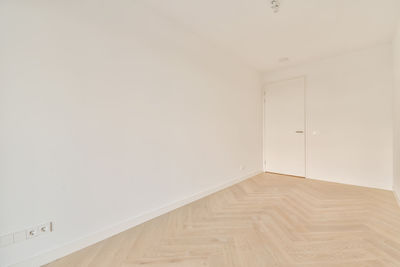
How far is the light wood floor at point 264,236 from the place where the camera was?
140 cm

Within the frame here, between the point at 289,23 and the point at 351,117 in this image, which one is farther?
the point at 351,117

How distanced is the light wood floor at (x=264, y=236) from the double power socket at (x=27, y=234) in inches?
11.0

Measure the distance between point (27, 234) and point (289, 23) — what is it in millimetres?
3586

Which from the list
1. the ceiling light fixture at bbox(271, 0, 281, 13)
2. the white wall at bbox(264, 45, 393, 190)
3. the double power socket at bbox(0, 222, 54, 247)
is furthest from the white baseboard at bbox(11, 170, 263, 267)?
the white wall at bbox(264, 45, 393, 190)

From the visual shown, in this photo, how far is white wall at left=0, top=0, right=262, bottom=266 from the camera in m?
1.28

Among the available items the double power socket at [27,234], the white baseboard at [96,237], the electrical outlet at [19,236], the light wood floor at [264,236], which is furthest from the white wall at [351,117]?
the electrical outlet at [19,236]

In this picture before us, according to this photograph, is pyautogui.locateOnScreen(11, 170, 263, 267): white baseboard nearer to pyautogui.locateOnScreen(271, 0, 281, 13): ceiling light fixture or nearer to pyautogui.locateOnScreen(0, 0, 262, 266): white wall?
pyautogui.locateOnScreen(0, 0, 262, 266): white wall

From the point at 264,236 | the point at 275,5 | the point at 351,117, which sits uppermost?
the point at 275,5

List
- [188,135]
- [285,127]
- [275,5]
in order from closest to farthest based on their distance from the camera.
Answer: [275,5] < [188,135] < [285,127]

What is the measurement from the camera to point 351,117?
3279mm

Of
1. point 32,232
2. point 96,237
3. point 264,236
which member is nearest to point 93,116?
point 32,232

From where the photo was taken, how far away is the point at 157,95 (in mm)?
2152

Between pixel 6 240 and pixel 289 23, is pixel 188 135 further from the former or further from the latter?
pixel 289 23

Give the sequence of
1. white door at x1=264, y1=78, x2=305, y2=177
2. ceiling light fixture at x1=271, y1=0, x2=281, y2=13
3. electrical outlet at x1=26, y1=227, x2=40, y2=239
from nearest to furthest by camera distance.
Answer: electrical outlet at x1=26, y1=227, x2=40, y2=239, ceiling light fixture at x1=271, y1=0, x2=281, y2=13, white door at x1=264, y1=78, x2=305, y2=177
